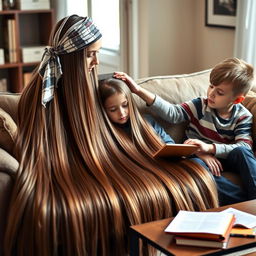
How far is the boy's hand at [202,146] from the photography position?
2.46 metres

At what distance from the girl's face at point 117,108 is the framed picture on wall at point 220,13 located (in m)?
1.77

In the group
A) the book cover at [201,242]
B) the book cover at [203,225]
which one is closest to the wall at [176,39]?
the book cover at [203,225]

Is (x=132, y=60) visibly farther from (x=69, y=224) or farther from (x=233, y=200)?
(x=69, y=224)

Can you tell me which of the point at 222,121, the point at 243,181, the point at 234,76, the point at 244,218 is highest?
the point at 234,76

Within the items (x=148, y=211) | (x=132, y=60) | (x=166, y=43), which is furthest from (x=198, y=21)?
(x=148, y=211)

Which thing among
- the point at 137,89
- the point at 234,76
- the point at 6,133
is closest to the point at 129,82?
the point at 137,89

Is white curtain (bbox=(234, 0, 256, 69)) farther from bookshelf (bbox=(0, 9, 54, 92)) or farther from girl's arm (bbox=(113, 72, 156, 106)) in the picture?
bookshelf (bbox=(0, 9, 54, 92))

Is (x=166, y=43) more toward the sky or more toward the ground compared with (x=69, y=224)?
more toward the sky

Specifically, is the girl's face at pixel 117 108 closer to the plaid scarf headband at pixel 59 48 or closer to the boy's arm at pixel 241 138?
the plaid scarf headband at pixel 59 48

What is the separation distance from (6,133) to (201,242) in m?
0.93

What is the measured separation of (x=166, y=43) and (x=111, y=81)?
6.60ft

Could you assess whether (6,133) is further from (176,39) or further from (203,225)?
(176,39)

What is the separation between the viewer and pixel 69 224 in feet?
6.57

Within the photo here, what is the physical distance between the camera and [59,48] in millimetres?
2322
